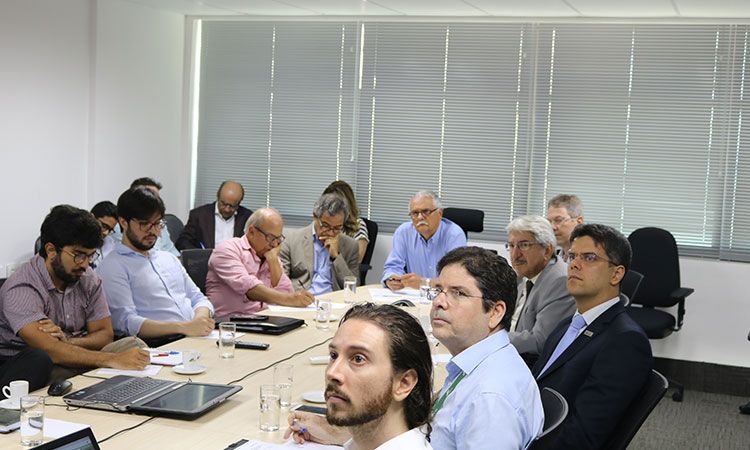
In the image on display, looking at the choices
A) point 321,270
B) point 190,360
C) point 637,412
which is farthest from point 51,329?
point 321,270

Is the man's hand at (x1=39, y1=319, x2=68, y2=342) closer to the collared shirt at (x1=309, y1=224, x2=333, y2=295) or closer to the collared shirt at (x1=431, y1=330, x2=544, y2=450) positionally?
Result: the collared shirt at (x1=431, y1=330, x2=544, y2=450)

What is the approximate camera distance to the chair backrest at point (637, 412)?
106 inches

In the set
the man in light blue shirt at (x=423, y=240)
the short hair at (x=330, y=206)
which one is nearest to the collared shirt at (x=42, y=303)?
the short hair at (x=330, y=206)

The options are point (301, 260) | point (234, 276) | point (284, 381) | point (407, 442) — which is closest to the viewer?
point (407, 442)

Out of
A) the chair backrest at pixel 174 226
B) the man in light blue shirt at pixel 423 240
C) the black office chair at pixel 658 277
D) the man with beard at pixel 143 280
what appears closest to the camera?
the man with beard at pixel 143 280

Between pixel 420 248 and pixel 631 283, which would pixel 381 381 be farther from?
pixel 420 248

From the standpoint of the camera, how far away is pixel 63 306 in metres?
3.76

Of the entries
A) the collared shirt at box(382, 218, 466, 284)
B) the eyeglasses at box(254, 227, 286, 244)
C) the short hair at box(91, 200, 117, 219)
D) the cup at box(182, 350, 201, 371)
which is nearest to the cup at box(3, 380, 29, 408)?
the cup at box(182, 350, 201, 371)

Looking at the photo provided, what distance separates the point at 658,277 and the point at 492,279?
163 inches

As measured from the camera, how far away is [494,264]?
2639 millimetres

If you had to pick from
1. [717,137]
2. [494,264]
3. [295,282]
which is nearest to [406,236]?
[295,282]

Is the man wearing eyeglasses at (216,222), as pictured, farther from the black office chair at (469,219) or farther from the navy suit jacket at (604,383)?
the navy suit jacket at (604,383)

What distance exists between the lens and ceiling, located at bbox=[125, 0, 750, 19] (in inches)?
244

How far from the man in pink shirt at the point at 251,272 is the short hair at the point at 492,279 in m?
2.49
